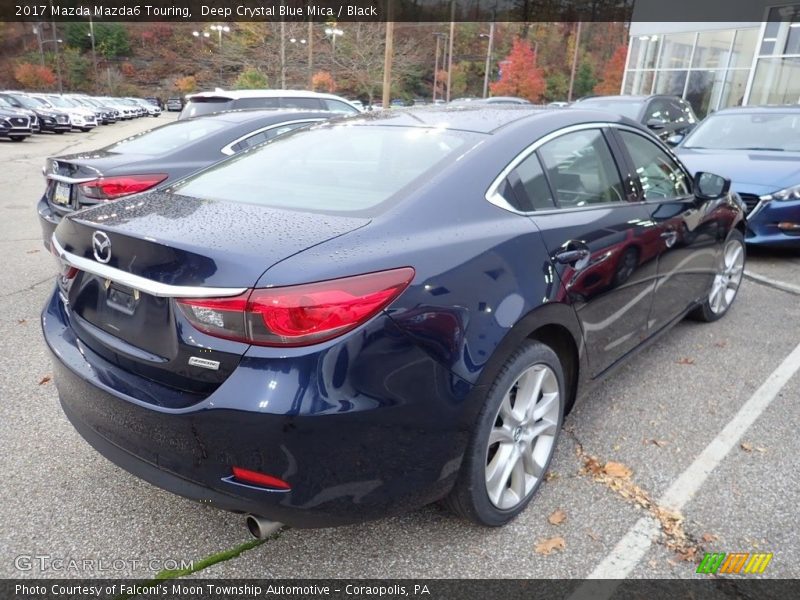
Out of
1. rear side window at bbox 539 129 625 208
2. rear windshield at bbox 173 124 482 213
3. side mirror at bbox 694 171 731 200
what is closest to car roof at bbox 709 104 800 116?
side mirror at bbox 694 171 731 200

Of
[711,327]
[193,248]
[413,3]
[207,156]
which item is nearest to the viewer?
[193,248]

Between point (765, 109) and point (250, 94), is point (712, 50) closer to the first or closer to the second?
point (765, 109)

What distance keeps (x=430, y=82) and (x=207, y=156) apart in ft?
235

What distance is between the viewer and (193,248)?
5.82 feet

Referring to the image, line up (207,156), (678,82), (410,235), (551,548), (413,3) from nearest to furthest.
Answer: (410,235) → (551,548) → (207,156) → (678,82) → (413,3)

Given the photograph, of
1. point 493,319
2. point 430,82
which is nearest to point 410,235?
point 493,319

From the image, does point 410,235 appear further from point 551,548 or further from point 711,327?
point 711,327

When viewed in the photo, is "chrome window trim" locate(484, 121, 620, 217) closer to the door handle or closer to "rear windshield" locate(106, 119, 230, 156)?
the door handle

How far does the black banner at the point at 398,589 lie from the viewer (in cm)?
197

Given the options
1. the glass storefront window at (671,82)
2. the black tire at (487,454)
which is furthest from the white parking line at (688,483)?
the glass storefront window at (671,82)

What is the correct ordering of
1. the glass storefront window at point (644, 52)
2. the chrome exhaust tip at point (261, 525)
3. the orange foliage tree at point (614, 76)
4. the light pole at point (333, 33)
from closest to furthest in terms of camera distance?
the chrome exhaust tip at point (261, 525)
the glass storefront window at point (644, 52)
the light pole at point (333, 33)
the orange foliage tree at point (614, 76)

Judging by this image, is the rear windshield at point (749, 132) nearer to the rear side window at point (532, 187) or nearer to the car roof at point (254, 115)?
the car roof at point (254, 115)

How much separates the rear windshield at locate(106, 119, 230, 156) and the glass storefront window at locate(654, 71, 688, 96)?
2258 centimetres

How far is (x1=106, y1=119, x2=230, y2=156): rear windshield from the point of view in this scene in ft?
17.0
